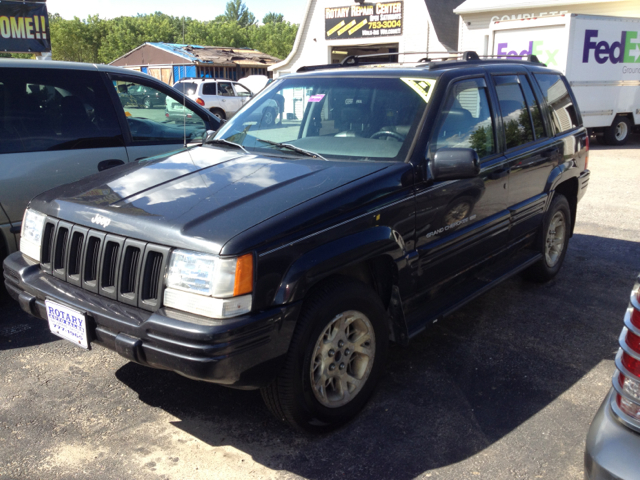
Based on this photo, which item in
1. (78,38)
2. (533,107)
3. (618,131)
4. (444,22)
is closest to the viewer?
(533,107)

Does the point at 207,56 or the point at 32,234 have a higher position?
the point at 207,56

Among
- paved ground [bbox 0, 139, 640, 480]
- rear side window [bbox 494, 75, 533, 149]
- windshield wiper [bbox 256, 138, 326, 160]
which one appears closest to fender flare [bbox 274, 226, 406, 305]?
windshield wiper [bbox 256, 138, 326, 160]

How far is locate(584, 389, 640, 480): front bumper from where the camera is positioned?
5.90ft

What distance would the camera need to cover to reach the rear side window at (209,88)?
2417cm

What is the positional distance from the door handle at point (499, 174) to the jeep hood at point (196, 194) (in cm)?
110

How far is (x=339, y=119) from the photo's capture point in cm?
382

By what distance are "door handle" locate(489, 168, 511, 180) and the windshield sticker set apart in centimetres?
79

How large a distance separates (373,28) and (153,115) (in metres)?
21.0

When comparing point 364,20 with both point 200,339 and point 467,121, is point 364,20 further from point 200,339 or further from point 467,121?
point 200,339

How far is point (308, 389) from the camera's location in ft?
9.37

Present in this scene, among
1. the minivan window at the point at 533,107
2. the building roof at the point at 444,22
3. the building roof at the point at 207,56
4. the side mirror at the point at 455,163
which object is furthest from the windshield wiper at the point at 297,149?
the building roof at the point at 207,56

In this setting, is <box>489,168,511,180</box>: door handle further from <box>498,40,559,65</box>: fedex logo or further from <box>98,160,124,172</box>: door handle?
<box>498,40,559,65</box>: fedex logo

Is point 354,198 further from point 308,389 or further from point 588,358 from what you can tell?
point 588,358

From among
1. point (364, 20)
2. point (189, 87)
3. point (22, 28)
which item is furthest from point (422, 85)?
point (189, 87)
